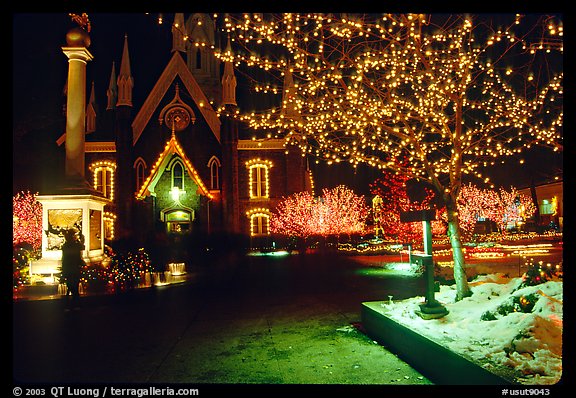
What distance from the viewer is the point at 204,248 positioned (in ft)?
104

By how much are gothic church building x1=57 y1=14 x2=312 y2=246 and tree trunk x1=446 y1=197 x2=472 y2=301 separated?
2605 centimetres

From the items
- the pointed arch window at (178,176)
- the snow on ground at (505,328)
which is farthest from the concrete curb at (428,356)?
the pointed arch window at (178,176)

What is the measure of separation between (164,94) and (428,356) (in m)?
35.4

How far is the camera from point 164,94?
Result: 35938 millimetres

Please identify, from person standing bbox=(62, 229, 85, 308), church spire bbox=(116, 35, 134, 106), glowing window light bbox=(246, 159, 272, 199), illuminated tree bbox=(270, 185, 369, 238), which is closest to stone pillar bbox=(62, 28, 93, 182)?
person standing bbox=(62, 229, 85, 308)

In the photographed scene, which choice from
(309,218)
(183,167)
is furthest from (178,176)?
(309,218)

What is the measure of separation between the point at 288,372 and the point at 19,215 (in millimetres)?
31860

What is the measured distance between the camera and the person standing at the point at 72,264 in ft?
35.7

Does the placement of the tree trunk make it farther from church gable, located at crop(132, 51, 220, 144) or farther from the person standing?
church gable, located at crop(132, 51, 220, 144)

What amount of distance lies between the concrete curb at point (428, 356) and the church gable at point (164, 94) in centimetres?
3089

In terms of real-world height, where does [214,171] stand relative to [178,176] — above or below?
above

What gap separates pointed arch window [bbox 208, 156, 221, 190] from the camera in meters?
34.9

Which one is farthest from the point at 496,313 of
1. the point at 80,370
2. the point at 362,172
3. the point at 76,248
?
the point at 362,172

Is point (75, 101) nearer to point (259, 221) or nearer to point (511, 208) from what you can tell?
point (259, 221)
